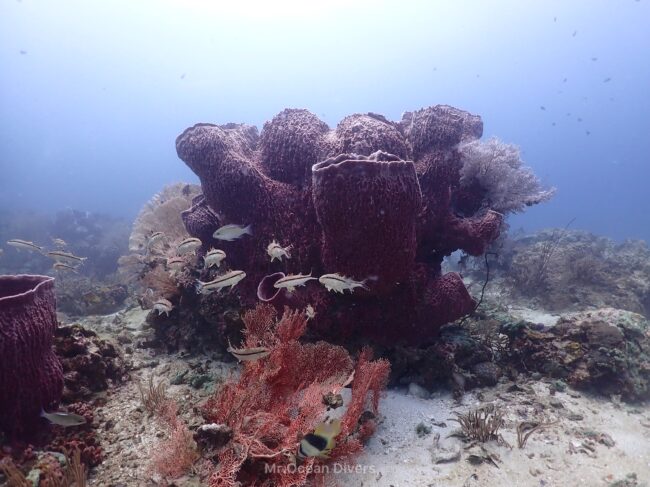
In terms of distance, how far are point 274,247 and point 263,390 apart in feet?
6.44

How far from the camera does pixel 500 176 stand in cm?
640

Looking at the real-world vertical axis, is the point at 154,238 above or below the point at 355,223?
below

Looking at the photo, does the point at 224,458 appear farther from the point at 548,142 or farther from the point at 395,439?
the point at 548,142

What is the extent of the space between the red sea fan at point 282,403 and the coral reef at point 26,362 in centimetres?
171

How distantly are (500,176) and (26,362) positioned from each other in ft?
23.3

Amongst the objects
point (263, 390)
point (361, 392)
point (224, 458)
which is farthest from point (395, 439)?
point (224, 458)

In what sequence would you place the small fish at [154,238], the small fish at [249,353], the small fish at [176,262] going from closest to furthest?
the small fish at [249,353], the small fish at [176,262], the small fish at [154,238]

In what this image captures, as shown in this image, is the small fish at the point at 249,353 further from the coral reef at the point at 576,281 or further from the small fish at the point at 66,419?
the coral reef at the point at 576,281

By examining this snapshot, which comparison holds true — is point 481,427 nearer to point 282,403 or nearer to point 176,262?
point 282,403

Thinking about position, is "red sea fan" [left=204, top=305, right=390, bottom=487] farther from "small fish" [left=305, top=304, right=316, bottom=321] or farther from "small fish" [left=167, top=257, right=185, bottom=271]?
"small fish" [left=167, top=257, right=185, bottom=271]

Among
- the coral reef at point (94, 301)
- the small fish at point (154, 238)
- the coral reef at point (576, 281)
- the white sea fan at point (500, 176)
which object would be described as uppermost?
the white sea fan at point (500, 176)

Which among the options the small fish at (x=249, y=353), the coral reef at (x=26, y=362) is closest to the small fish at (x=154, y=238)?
the coral reef at (x=26, y=362)

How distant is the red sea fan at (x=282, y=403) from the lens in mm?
3396

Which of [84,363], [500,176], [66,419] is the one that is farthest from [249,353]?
[500,176]
